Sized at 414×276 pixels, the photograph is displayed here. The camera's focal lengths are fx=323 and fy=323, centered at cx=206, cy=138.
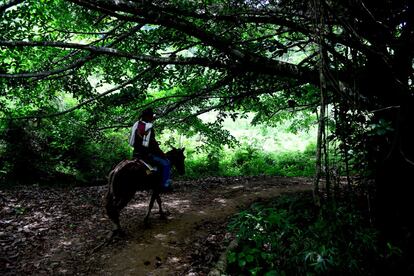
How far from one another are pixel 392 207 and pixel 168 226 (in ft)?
15.8

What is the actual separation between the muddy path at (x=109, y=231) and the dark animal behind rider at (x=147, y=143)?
139 cm

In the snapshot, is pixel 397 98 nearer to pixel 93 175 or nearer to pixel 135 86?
pixel 135 86

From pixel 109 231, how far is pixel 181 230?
5.54 ft

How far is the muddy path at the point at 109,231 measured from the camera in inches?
236

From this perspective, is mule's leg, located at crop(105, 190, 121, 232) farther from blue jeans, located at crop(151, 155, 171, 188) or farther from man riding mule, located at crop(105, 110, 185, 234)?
blue jeans, located at crop(151, 155, 171, 188)

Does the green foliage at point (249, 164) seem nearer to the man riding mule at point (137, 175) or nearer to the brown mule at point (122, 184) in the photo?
the man riding mule at point (137, 175)

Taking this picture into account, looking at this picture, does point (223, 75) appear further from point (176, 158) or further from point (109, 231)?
point (109, 231)

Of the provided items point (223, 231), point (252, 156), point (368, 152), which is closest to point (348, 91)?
point (368, 152)

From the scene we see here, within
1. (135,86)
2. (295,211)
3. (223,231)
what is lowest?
(223,231)

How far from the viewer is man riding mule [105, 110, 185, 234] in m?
6.98

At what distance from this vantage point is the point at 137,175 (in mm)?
7359

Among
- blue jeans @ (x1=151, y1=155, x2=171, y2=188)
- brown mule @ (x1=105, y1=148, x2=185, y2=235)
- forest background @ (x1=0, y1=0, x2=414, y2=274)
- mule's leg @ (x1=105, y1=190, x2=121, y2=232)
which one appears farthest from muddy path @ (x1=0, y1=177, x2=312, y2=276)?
forest background @ (x1=0, y1=0, x2=414, y2=274)

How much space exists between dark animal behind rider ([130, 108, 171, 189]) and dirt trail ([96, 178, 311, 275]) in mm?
1205

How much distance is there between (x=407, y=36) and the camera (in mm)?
5039
